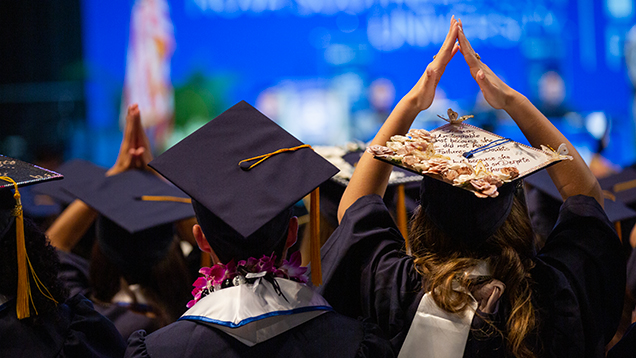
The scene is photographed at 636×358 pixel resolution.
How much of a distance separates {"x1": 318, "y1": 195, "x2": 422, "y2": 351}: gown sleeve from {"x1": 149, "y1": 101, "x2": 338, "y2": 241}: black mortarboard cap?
8.8 inches

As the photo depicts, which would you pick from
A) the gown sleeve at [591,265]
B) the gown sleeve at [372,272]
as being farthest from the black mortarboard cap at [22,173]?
the gown sleeve at [591,265]

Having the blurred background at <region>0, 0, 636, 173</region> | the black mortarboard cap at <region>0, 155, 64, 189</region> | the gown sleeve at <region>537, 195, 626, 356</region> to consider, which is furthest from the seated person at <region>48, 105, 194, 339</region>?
the blurred background at <region>0, 0, 636, 173</region>

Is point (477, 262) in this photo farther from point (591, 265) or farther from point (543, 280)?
point (591, 265)

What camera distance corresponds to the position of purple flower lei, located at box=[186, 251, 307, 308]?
3.72ft

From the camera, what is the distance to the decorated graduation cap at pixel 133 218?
89.1 inches

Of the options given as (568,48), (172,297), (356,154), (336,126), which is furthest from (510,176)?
(568,48)

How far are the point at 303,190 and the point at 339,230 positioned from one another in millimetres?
279

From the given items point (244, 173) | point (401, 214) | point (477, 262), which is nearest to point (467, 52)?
point (477, 262)

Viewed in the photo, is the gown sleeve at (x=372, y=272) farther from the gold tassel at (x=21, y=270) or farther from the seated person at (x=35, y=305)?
the gold tassel at (x=21, y=270)

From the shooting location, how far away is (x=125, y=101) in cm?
737

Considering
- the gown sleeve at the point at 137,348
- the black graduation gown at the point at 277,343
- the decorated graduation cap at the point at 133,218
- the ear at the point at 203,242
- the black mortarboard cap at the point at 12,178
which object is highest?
the black mortarboard cap at the point at 12,178

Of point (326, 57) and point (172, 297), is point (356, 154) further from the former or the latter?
point (326, 57)

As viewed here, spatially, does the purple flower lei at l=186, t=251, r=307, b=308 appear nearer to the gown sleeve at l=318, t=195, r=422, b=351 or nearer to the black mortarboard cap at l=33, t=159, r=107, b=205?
the gown sleeve at l=318, t=195, r=422, b=351

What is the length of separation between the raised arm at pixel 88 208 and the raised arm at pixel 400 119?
1.27m
